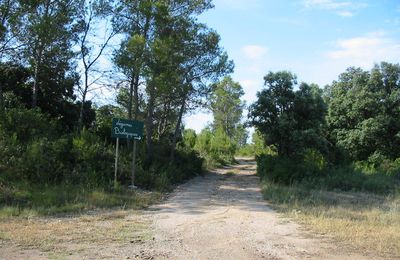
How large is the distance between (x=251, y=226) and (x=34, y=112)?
507 inches

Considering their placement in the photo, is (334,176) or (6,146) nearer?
(6,146)

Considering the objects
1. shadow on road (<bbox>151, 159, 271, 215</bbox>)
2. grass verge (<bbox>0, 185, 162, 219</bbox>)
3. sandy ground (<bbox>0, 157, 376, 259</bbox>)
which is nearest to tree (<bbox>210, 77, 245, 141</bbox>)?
shadow on road (<bbox>151, 159, 271, 215</bbox>)

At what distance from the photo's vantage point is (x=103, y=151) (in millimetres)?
18797

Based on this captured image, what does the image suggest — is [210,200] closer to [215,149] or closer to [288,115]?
[288,115]

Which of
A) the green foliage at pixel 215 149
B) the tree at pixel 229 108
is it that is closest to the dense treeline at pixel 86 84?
the green foliage at pixel 215 149

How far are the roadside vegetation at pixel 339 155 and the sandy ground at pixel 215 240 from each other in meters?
0.78

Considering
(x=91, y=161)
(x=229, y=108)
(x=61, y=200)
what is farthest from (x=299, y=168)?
(x=229, y=108)

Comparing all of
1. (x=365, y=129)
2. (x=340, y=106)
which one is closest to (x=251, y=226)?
(x=365, y=129)

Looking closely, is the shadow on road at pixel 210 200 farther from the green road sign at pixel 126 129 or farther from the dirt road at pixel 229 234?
the green road sign at pixel 126 129

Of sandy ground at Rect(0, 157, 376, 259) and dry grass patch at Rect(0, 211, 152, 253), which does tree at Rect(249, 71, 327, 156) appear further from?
dry grass patch at Rect(0, 211, 152, 253)

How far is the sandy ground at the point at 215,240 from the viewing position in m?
7.97

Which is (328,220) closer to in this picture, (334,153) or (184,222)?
(184,222)

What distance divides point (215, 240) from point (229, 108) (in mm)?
61959

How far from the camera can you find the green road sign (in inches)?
647
